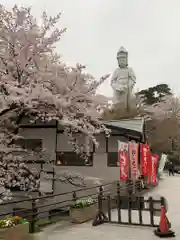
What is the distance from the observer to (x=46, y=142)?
18875 millimetres

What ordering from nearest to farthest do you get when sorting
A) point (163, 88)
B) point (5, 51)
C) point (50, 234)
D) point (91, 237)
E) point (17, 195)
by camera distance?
point (91, 237), point (50, 234), point (5, 51), point (17, 195), point (163, 88)

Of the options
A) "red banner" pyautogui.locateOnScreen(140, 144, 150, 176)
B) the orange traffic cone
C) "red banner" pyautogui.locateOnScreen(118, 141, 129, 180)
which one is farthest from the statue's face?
the orange traffic cone

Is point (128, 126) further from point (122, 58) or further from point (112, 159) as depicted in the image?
point (122, 58)

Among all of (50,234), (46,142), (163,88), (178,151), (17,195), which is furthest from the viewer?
(163,88)

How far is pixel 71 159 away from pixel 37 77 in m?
8.78

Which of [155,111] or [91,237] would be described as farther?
[155,111]

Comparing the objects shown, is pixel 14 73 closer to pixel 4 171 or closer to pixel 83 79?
pixel 83 79

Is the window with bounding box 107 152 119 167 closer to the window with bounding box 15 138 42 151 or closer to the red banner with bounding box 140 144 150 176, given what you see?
the red banner with bounding box 140 144 150 176

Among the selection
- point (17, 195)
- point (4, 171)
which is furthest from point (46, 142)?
point (4, 171)

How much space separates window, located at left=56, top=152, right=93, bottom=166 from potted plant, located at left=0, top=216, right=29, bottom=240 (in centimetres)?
1080

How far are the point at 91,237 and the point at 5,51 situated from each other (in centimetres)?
710

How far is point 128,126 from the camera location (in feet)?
Answer: 67.1

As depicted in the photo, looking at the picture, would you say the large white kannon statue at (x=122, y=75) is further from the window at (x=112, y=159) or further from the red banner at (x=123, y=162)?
the red banner at (x=123, y=162)

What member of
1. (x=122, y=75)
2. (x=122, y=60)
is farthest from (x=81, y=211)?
(x=122, y=60)
